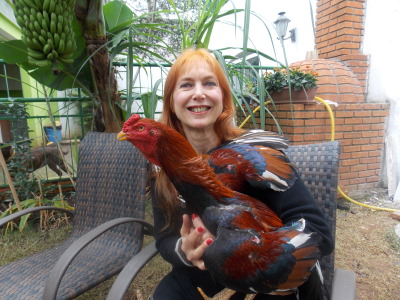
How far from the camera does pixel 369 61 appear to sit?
3.65 meters

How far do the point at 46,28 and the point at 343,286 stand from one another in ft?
6.63

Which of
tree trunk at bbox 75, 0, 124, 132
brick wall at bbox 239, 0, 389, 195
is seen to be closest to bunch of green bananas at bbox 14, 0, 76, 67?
tree trunk at bbox 75, 0, 124, 132

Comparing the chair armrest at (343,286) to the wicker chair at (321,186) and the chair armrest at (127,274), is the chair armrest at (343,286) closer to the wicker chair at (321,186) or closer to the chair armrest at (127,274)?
the wicker chair at (321,186)

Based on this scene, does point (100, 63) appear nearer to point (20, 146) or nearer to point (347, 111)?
point (20, 146)

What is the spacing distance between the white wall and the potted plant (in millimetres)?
1258

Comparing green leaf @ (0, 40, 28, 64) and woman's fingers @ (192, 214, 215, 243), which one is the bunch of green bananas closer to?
green leaf @ (0, 40, 28, 64)

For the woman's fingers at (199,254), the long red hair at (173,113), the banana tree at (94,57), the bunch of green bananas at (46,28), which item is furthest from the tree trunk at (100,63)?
the woman's fingers at (199,254)

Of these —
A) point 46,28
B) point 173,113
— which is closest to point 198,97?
point 173,113

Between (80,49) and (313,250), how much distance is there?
82.5 inches

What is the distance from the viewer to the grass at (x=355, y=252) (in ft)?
6.32

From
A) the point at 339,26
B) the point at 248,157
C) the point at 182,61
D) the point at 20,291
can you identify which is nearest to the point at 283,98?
the point at 339,26

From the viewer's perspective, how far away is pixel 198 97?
1104mm

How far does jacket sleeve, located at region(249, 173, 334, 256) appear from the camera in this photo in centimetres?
89

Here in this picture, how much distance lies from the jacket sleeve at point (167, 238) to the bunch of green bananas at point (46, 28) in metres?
1.15
